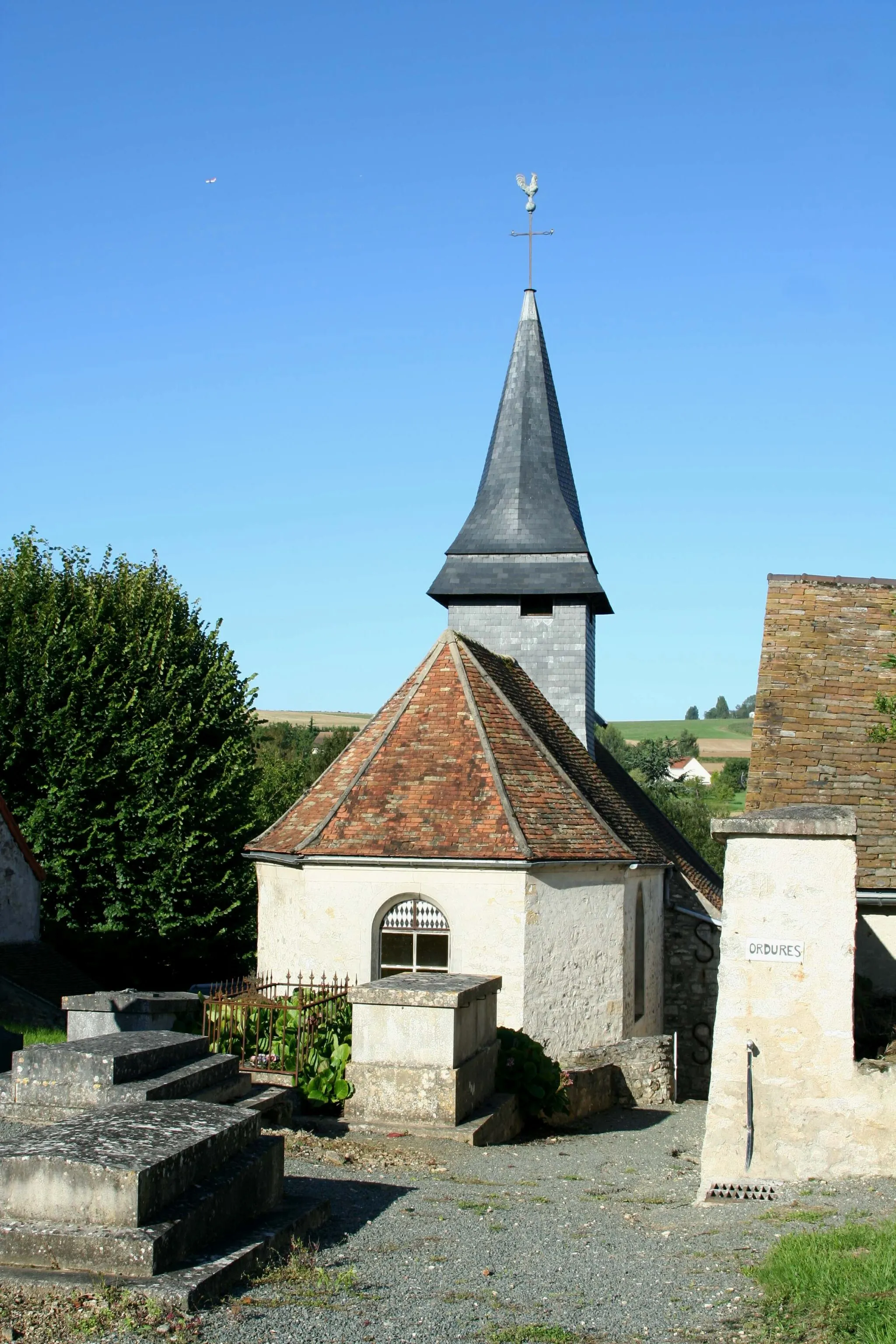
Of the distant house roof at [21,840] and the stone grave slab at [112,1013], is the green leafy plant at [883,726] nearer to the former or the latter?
the stone grave slab at [112,1013]

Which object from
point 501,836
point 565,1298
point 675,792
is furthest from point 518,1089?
point 675,792

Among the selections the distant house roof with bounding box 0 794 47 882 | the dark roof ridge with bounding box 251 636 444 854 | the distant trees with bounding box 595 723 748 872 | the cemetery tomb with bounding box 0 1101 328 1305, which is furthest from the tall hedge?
the distant trees with bounding box 595 723 748 872

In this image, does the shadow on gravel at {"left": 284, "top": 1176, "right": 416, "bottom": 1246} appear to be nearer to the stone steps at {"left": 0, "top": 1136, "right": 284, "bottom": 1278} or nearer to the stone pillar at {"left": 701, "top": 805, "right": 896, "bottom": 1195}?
the stone steps at {"left": 0, "top": 1136, "right": 284, "bottom": 1278}

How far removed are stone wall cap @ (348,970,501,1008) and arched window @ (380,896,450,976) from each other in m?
4.14

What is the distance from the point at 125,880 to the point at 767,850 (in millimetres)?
16885

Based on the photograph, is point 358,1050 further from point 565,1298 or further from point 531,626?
point 531,626

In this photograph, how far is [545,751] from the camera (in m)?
18.2

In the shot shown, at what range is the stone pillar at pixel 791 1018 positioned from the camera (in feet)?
29.2

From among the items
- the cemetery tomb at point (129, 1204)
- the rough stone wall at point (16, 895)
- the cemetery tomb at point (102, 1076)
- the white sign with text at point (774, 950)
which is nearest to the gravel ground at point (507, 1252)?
the cemetery tomb at point (129, 1204)

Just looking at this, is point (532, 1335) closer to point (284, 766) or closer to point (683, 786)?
point (284, 766)

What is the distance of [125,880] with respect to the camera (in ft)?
77.2

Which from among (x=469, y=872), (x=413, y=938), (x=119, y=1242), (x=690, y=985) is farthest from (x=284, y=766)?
(x=119, y=1242)

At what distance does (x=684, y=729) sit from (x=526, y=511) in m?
93.9

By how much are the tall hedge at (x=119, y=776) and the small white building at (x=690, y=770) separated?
223ft
